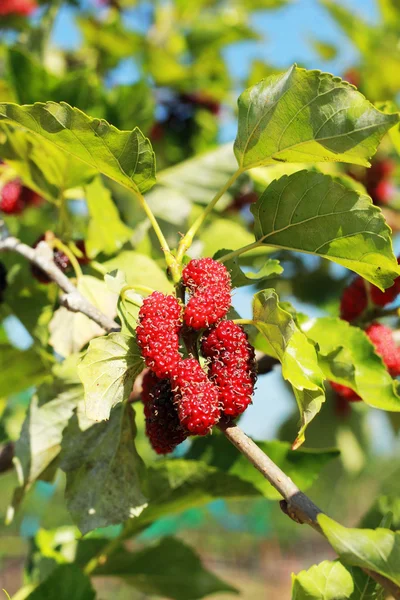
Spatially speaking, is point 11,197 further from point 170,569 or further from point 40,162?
point 170,569

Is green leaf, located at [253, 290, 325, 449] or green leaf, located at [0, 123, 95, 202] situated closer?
green leaf, located at [253, 290, 325, 449]

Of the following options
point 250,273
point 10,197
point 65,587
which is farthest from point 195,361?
point 10,197

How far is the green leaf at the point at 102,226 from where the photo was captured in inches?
38.1

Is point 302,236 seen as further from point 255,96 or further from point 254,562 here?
point 254,562

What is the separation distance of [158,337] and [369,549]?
0.23m

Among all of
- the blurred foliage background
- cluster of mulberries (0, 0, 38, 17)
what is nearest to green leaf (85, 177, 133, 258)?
the blurred foliage background

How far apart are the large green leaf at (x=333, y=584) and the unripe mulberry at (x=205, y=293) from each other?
0.76 ft

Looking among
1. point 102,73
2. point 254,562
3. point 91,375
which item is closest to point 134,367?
point 91,375

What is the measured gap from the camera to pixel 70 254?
0.90 metres

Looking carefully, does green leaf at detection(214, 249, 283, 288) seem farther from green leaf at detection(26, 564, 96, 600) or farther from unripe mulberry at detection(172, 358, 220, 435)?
green leaf at detection(26, 564, 96, 600)

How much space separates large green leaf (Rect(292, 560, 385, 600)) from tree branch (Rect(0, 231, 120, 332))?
29 centimetres

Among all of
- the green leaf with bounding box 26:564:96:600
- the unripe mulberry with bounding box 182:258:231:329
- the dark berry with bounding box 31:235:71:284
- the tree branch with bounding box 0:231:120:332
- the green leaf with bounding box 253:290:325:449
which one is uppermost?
the unripe mulberry with bounding box 182:258:231:329

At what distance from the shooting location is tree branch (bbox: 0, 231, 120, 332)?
68cm

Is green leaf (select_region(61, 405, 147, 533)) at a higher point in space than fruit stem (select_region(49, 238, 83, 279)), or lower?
lower
